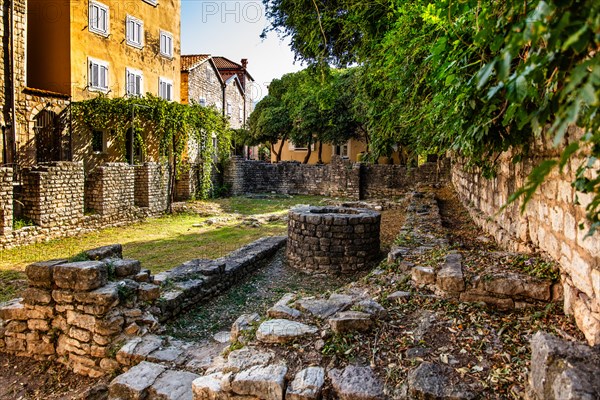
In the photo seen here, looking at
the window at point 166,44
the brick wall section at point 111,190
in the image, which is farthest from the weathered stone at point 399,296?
the window at point 166,44

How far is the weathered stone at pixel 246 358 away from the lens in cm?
290

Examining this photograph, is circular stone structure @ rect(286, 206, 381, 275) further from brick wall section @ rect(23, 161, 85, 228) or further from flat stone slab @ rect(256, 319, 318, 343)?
brick wall section @ rect(23, 161, 85, 228)

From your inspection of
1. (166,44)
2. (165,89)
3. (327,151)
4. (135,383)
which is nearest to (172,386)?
(135,383)

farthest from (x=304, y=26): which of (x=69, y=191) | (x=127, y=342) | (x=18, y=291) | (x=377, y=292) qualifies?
(x=69, y=191)

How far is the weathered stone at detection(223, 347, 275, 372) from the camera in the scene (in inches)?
114

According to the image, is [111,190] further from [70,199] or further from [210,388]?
[210,388]

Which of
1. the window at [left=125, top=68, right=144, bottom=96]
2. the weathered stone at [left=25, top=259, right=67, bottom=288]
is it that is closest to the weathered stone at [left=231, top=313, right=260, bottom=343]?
the weathered stone at [left=25, top=259, right=67, bottom=288]

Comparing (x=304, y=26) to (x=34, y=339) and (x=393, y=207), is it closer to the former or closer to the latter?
(x=34, y=339)

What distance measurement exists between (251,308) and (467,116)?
4.34 meters

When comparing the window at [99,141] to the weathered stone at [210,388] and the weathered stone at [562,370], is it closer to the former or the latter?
the weathered stone at [210,388]

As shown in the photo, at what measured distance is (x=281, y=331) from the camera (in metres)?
3.25

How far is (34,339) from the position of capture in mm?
4570

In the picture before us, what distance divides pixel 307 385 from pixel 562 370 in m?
1.46

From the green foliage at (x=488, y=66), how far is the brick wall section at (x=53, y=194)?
25.9 feet
